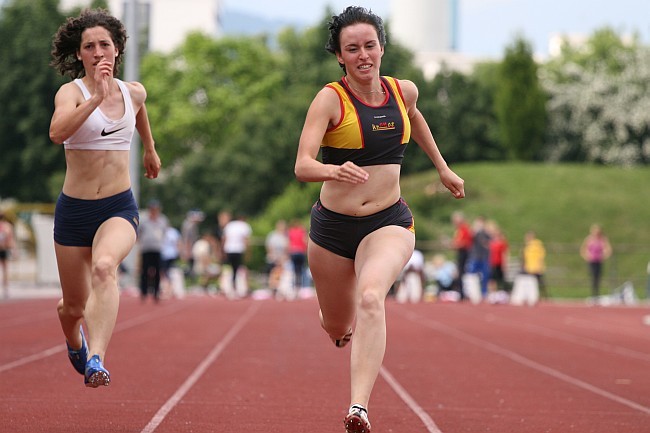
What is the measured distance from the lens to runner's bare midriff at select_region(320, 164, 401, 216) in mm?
6387

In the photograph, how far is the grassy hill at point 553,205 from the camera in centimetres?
4506

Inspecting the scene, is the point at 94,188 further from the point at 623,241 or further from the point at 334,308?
the point at 623,241

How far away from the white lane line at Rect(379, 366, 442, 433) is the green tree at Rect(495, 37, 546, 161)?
57.2m

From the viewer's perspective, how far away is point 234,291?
27047mm

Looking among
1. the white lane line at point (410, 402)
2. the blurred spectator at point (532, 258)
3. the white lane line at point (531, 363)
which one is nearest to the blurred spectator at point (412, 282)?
the blurred spectator at point (532, 258)

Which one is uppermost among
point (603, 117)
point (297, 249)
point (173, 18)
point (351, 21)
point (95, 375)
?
point (173, 18)

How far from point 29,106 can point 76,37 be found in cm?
5363

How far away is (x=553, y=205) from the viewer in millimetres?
54031

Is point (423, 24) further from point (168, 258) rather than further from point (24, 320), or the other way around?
point (24, 320)

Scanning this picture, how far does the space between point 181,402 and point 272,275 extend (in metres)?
21.8

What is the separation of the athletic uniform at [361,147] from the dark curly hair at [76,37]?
1.49 meters

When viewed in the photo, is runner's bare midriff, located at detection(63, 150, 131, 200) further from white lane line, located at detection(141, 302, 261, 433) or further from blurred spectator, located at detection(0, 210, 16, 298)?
blurred spectator, located at detection(0, 210, 16, 298)

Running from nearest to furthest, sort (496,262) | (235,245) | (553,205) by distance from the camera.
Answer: (235,245)
(496,262)
(553,205)

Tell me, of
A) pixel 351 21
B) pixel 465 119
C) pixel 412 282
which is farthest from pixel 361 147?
pixel 465 119
